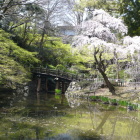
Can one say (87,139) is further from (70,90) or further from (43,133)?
(70,90)

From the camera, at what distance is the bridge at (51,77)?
2273cm

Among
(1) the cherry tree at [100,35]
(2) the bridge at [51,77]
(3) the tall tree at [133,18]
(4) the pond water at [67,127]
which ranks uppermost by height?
(3) the tall tree at [133,18]

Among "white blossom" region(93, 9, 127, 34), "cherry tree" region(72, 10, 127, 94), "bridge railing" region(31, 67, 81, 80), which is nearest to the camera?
"cherry tree" region(72, 10, 127, 94)

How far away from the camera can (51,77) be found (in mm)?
24219

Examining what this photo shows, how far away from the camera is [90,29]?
56.5 feet

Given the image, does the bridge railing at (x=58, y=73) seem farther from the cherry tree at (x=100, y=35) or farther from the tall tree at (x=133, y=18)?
the tall tree at (x=133, y=18)

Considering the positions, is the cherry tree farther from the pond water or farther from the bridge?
the pond water

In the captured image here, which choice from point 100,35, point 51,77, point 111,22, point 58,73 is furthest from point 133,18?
point 51,77

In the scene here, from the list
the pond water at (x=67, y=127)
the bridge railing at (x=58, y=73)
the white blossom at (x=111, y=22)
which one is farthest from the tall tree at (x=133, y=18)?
the pond water at (x=67, y=127)

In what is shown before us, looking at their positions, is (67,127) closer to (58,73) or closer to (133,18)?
(58,73)

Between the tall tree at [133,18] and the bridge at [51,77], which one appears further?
the bridge at [51,77]

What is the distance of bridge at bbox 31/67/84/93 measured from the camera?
22.7m

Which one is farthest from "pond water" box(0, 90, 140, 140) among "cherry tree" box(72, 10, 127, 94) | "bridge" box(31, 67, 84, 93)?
"bridge" box(31, 67, 84, 93)

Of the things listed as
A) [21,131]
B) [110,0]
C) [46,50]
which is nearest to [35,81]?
[46,50]
